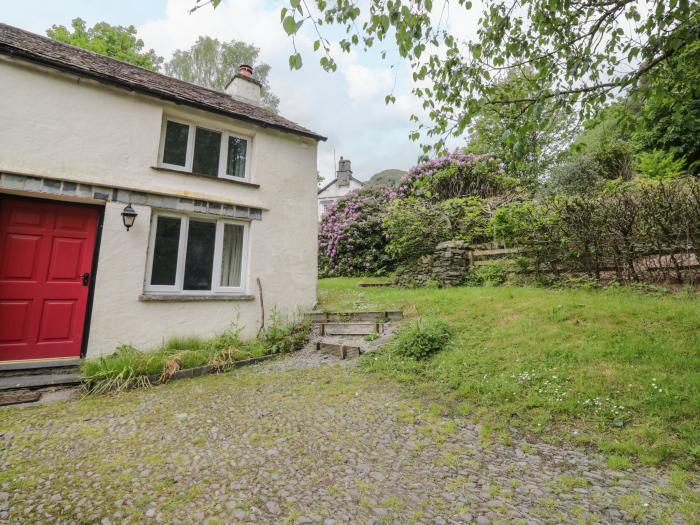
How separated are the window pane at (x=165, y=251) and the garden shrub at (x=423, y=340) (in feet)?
14.8

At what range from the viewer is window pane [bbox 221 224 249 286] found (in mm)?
7043

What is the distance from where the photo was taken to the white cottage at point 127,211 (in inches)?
210

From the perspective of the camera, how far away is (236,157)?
295 inches

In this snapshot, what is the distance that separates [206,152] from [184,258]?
7.81ft

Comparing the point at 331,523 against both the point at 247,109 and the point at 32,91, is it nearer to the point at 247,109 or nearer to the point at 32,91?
the point at 32,91

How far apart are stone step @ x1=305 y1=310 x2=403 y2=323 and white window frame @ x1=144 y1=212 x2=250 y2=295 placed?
1.76 meters

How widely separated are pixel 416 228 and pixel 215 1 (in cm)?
965

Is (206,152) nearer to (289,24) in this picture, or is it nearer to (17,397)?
(17,397)

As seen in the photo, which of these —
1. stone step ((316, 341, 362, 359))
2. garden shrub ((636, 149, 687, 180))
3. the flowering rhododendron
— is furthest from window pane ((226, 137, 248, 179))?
garden shrub ((636, 149, 687, 180))

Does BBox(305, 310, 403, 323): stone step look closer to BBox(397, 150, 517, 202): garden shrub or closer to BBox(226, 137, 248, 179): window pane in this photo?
BBox(226, 137, 248, 179): window pane

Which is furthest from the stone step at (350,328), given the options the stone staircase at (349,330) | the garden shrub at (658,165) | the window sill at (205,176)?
the garden shrub at (658,165)

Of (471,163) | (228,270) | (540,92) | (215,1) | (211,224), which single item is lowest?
(228,270)

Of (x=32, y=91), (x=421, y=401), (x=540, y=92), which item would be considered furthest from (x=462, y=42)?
(x=32, y=91)

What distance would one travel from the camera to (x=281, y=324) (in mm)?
7254
